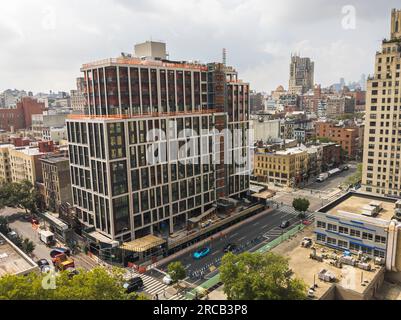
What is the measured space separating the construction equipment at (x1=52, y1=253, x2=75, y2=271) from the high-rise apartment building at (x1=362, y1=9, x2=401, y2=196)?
6289cm

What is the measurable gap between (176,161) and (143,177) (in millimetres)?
7593

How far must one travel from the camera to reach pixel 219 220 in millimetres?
61625

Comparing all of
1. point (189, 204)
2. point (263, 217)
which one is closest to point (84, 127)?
point (189, 204)

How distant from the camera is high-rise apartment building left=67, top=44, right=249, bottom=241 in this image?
5003cm

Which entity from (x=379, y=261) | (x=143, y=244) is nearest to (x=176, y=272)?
(x=143, y=244)

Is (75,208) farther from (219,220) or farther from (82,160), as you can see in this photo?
(219,220)

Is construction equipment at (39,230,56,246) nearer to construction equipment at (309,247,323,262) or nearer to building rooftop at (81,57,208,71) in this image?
building rooftop at (81,57,208,71)

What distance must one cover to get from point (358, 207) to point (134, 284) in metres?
38.0

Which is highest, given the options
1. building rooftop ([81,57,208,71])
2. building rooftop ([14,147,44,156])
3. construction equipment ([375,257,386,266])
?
building rooftop ([81,57,208,71])

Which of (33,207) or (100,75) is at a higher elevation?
(100,75)

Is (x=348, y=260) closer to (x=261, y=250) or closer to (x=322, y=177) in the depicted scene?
(x=261, y=250)

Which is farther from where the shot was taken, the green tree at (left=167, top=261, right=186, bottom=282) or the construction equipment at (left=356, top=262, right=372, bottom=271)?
the construction equipment at (left=356, top=262, right=372, bottom=271)

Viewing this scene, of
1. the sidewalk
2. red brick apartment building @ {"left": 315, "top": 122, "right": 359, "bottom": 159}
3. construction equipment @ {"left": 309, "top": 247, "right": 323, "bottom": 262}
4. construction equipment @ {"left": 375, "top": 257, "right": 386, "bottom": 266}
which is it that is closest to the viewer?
construction equipment @ {"left": 375, "top": 257, "right": 386, "bottom": 266}

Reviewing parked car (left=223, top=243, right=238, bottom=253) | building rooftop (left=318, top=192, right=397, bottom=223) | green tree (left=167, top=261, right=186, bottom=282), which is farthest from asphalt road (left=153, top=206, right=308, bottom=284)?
building rooftop (left=318, top=192, right=397, bottom=223)
